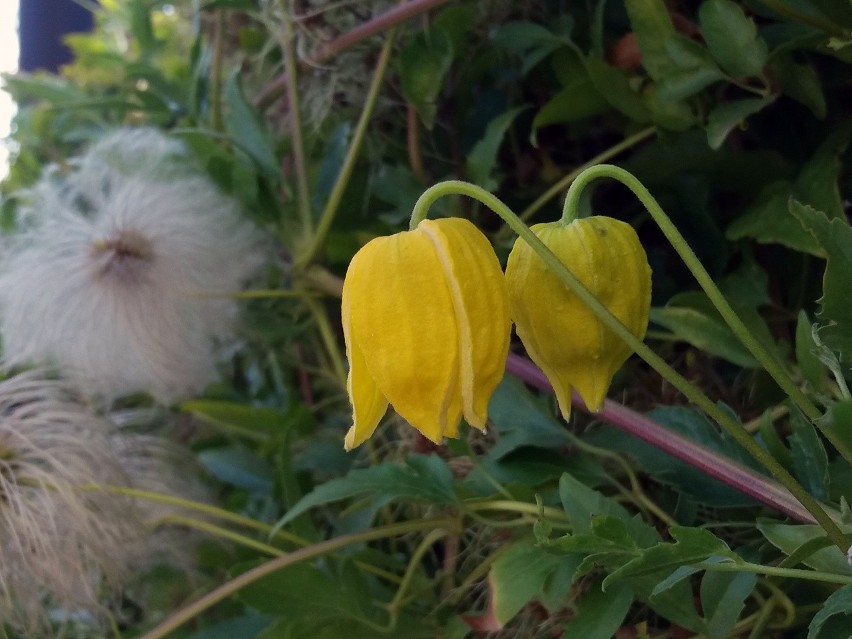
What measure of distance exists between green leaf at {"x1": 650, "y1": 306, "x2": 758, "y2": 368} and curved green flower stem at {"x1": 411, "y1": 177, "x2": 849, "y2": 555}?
18 cm

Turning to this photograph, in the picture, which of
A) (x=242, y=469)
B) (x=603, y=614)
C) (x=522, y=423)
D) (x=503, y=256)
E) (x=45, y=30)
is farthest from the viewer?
(x=45, y=30)

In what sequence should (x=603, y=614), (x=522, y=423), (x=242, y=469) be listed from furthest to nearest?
(x=242, y=469) < (x=522, y=423) < (x=603, y=614)

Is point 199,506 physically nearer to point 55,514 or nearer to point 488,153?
point 55,514

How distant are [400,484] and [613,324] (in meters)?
0.22

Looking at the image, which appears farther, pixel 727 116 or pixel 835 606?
pixel 727 116

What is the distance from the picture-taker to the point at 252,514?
31.4 inches

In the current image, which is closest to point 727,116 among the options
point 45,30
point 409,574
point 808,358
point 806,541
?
point 808,358

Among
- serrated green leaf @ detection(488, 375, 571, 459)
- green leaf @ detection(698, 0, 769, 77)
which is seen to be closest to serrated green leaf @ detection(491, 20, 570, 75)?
green leaf @ detection(698, 0, 769, 77)

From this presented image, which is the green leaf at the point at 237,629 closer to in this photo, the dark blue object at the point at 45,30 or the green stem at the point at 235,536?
the green stem at the point at 235,536

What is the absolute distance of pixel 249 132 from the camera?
0.72 meters

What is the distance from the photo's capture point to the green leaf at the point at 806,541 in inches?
14.7

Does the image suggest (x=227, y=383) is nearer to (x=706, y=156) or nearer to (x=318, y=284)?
(x=318, y=284)

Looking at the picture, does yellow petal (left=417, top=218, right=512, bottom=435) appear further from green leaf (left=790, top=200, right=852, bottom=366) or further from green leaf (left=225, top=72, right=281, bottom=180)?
green leaf (left=225, top=72, right=281, bottom=180)

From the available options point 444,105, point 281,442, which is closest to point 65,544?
point 281,442
